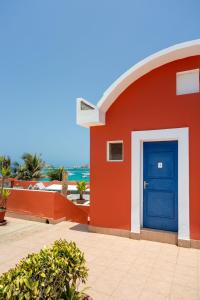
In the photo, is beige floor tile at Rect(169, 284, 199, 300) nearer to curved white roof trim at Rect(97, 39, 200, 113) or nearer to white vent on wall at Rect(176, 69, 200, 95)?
white vent on wall at Rect(176, 69, 200, 95)

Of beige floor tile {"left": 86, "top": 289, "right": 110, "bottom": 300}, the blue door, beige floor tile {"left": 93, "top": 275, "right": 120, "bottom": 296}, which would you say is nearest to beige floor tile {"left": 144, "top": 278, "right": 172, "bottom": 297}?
beige floor tile {"left": 93, "top": 275, "right": 120, "bottom": 296}

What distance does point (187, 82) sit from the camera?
5965mm

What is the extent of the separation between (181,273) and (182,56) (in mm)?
5308

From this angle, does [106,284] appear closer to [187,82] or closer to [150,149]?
[150,149]

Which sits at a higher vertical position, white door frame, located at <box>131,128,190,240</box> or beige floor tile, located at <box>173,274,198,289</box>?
white door frame, located at <box>131,128,190,240</box>

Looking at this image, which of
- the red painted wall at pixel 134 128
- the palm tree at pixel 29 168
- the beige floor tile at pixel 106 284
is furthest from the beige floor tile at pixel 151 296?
the palm tree at pixel 29 168

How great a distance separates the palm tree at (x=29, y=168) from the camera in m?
26.2

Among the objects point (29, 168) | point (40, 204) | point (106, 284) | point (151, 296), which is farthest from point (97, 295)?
point (29, 168)

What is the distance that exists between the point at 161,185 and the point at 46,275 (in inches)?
179

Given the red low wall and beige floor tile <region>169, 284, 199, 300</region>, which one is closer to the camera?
beige floor tile <region>169, 284, 199, 300</region>

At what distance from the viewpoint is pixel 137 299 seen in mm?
3422

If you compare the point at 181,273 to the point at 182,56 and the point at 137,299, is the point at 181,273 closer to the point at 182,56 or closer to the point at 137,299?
→ the point at 137,299

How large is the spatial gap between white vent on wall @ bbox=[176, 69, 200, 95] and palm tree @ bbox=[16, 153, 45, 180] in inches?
908

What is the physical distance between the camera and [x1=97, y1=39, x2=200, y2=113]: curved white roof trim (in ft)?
18.5
